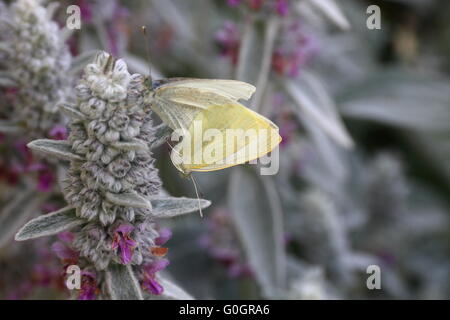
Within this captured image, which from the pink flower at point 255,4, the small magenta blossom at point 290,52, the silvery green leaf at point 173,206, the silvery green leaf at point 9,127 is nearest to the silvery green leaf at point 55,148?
the silvery green leaf at point 173,206

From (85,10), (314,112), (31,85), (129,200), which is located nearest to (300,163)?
(314,112)

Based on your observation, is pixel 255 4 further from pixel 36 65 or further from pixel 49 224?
pixel 49 224

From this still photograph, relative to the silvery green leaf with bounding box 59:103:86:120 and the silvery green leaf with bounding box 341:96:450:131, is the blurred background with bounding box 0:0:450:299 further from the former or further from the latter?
the silvery green leaf with bounding box 59:103:86:120

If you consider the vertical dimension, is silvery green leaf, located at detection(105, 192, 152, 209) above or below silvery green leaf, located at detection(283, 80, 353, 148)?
below

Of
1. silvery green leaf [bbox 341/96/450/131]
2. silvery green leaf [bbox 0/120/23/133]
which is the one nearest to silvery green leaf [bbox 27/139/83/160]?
silvery green leaf [bbox 0/120/23/133]
